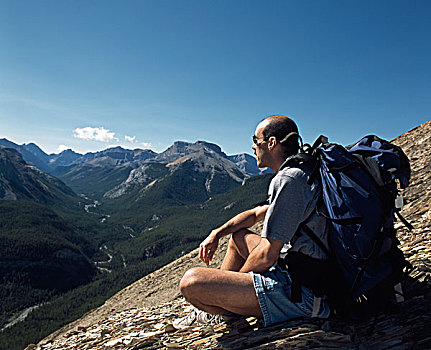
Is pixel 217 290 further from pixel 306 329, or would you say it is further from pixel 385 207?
pixel 385 207

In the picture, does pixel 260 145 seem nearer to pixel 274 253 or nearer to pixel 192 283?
pixel 274 253

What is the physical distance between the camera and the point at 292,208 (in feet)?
14.9

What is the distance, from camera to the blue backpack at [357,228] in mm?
4469

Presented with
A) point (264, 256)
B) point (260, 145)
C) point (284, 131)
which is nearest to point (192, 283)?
point (264, 256)

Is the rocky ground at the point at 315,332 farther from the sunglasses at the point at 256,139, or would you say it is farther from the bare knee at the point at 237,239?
the sunglasses at the point at 256,139

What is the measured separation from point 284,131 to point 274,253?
226 cm

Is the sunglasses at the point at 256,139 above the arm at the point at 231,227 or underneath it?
above

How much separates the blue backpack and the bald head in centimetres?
54

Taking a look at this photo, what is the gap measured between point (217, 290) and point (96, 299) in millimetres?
149478

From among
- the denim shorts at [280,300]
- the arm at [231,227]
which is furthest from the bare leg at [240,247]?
the denim shorts at [280,300]

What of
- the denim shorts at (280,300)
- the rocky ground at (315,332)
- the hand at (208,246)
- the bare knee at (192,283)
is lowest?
the rocky ground at (315,332)

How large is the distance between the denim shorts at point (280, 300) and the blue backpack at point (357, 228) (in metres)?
0.16

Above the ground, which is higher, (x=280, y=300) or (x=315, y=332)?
(x=280, y=300)

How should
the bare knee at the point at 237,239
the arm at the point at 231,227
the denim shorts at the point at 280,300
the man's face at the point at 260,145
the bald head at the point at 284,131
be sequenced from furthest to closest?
the arm at the point at 231,227
the bare knee at the point at 237,239
the man's face at the point at 260,145
the bald head at the point at 284,131
the denim shorts at the point at 280,300
